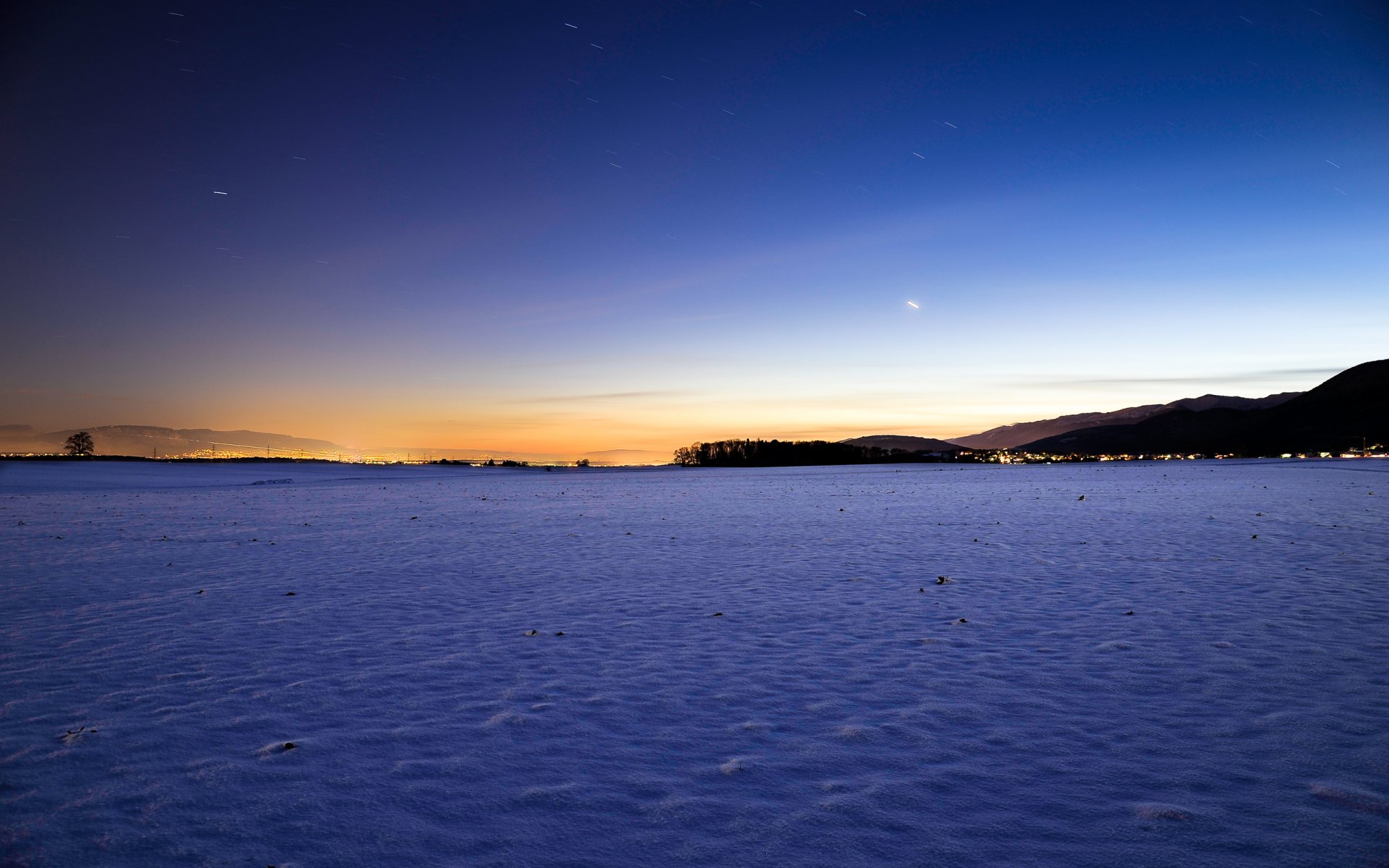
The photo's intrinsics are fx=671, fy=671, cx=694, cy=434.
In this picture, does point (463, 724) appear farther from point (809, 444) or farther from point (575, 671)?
point (809, 444)

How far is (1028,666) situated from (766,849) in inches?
174

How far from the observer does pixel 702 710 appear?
591cm

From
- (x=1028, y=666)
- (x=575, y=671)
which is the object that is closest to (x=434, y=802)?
(x=575, y=671)

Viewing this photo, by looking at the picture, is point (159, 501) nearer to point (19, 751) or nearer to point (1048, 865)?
point (19, 751)

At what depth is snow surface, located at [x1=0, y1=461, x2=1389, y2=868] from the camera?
3939 mm

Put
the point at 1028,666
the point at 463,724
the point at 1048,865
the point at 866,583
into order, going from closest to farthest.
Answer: the point at 1048,865, the point at 463,724, the point at 1028,666, the point at 866,583

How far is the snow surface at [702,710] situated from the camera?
3.94 m

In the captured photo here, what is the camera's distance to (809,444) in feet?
538

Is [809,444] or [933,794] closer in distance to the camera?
→ [933,794]

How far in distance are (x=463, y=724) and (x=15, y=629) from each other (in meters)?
7.71

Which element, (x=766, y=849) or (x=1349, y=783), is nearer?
(x=766, y=849)

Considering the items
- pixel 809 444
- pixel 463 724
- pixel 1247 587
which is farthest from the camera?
pixel 809 444

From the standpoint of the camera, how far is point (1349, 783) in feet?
14.4

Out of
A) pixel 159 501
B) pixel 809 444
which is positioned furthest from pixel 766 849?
pixel 809 444
